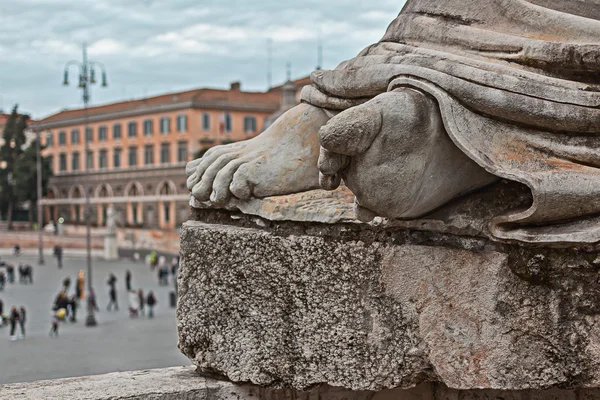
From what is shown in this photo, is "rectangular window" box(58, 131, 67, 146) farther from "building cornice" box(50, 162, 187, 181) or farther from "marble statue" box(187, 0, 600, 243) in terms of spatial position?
"marble statue" box(187, 0, 600, 243)

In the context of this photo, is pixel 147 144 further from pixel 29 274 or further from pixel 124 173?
pixel 29 274

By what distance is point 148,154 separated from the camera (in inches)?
2234

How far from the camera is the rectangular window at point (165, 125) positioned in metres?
55.1

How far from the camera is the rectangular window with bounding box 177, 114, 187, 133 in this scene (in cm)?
5384

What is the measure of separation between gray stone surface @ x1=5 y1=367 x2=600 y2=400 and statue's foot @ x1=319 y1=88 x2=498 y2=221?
65 centimetres

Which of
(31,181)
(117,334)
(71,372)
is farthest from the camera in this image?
(31,181)

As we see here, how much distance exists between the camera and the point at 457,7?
99.5 inches

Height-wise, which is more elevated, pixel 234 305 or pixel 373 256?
pixel 373 256

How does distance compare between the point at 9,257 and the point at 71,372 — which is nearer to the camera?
the point at 71,372

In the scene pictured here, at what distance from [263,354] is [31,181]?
54502mm

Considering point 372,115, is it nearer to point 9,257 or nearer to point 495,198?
point 495,198

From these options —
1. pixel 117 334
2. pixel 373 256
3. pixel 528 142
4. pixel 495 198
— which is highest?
pixel 528 142

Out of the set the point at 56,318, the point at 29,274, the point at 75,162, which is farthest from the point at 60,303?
the point at 75,162

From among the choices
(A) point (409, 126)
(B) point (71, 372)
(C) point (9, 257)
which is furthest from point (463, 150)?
(C) point (9, 257)
